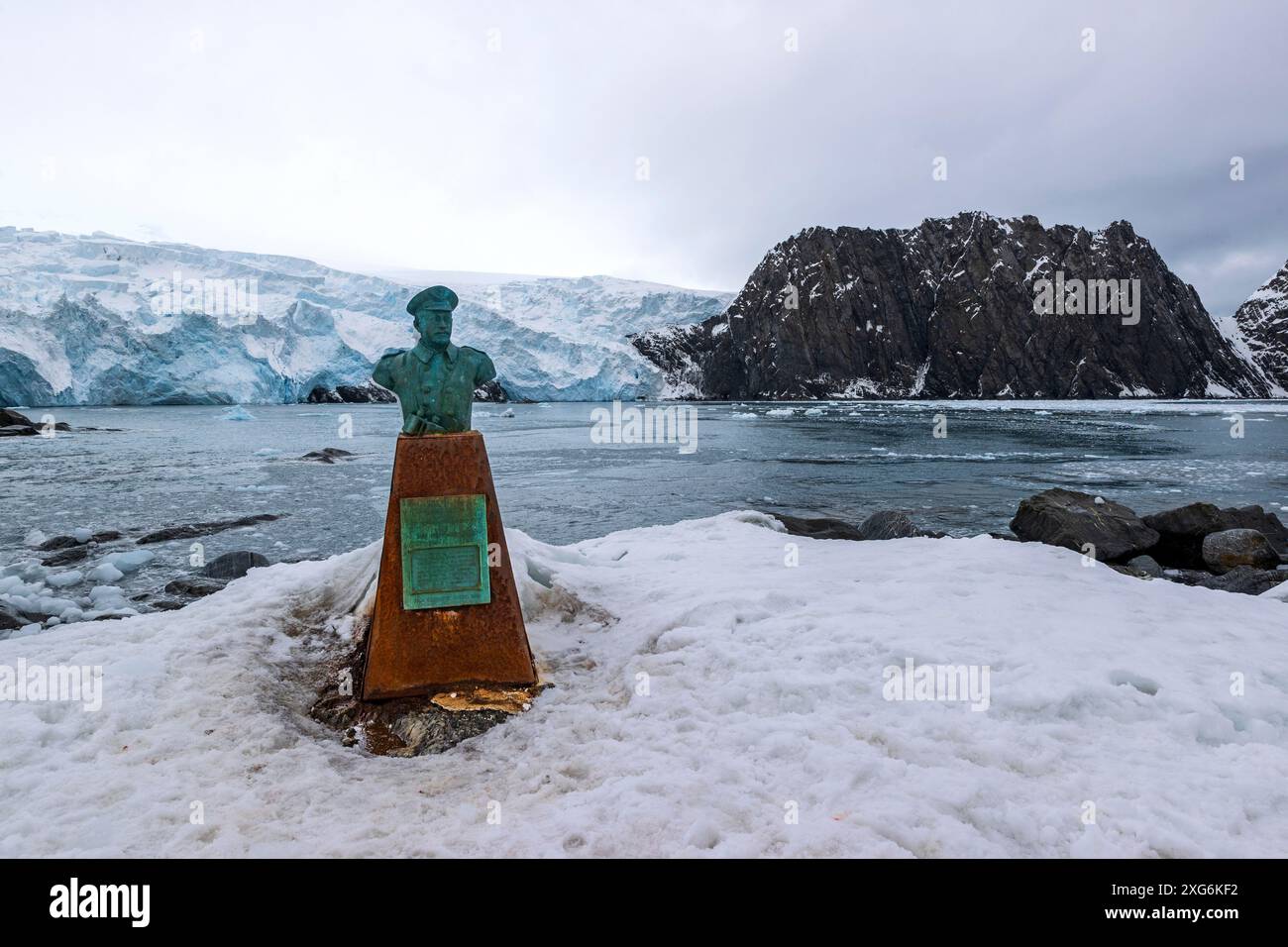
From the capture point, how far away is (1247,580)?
28.3ft

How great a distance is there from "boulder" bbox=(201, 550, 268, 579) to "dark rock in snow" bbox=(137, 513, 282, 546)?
3.22 meters

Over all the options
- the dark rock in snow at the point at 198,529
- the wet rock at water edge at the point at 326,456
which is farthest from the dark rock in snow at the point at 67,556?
the wet rock at water edge at the point at 326,456

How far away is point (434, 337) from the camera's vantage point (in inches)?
195

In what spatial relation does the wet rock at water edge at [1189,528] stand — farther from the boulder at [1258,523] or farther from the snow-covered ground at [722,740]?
the snow-covered ground at [722,740]

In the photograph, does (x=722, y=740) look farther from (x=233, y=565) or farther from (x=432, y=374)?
(x=233, y=565)

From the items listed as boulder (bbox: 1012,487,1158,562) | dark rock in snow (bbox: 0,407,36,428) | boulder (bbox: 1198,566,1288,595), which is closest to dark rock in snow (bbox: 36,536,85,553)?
boulder (bbox: 1012,487,1158,562)

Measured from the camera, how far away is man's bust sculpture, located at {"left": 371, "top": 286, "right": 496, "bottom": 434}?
489cm

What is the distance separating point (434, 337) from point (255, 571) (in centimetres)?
369

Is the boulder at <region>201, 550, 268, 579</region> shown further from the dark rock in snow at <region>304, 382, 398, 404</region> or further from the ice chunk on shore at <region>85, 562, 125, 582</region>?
the dark rock in snow at <region>304, 382, 398, 404</region>

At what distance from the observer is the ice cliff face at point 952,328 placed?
131250mm

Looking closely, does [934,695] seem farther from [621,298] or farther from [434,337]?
[621,298]

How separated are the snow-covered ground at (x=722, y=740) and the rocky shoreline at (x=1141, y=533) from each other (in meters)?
4.78

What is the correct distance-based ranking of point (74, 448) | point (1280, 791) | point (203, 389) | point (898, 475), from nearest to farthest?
point (1280, 791), point (898, 475), point (74, 448), point (203, 389)
